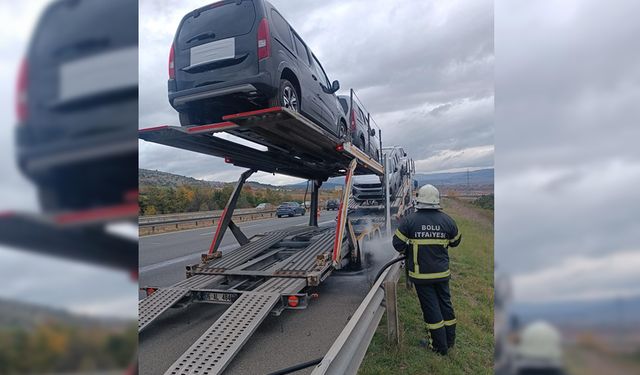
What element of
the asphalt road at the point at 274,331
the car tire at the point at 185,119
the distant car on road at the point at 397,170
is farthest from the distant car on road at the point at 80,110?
the distant car on road at the point at 397,170

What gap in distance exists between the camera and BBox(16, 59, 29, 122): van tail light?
0.50 metres

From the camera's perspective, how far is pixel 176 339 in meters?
2.68

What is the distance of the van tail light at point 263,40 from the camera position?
2678mm

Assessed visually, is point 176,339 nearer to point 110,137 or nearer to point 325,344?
point 325,344

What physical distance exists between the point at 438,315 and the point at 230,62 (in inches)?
93.0

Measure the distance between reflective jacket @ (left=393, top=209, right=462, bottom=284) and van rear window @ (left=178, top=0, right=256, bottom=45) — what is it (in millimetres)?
1910

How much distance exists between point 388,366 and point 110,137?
2.60 m

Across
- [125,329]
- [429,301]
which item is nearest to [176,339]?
[429,301]

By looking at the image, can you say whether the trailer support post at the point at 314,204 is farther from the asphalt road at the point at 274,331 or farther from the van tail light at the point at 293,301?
the van tail light at the point at 293,301

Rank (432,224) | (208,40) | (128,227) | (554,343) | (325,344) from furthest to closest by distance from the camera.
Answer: (432,224) < (325,344) < (208,40) < (128,227) < (554,343)

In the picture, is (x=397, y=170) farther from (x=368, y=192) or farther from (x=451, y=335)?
(x=451, y=335)

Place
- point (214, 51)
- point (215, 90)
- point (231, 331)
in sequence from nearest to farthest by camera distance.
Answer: point (231, 331)
point (215, 90)
point (214, 51)

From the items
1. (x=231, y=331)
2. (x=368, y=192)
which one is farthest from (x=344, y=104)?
(x=368, y=192)

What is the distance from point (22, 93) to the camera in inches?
19.7
